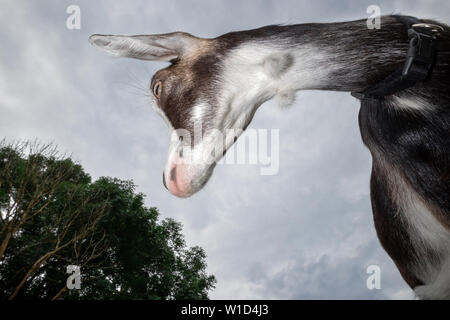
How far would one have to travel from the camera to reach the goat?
2012mm

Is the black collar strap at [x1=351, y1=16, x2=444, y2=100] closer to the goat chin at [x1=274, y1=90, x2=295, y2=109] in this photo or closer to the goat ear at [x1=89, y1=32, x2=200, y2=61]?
the goat chin at [x1=274, y1=90, x2=295, y2=109]

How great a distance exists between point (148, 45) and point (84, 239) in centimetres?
1797

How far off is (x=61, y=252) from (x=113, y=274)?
363 cm

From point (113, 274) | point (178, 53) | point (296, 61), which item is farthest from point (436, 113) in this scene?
point (113, 274)

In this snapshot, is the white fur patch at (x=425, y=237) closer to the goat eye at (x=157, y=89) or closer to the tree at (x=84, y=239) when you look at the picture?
the goat eye at (x=157, y=89)

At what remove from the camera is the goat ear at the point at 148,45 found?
7.48ft

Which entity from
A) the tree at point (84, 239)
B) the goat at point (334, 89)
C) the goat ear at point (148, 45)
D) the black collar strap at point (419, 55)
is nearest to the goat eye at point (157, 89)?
the goat at point (334, 89)

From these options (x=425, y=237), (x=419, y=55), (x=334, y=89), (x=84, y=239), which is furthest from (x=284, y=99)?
(x=84, y=239)

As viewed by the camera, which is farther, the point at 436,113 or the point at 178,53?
the point at 178,53

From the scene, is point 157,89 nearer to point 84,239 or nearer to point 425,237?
point 425,237

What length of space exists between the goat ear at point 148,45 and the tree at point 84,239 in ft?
44.5

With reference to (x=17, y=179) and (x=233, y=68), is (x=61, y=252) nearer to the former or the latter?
(x=17, y=179)

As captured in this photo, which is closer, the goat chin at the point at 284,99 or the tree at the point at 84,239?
the goat chin at the point at 284,99

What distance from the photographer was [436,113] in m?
2.06
